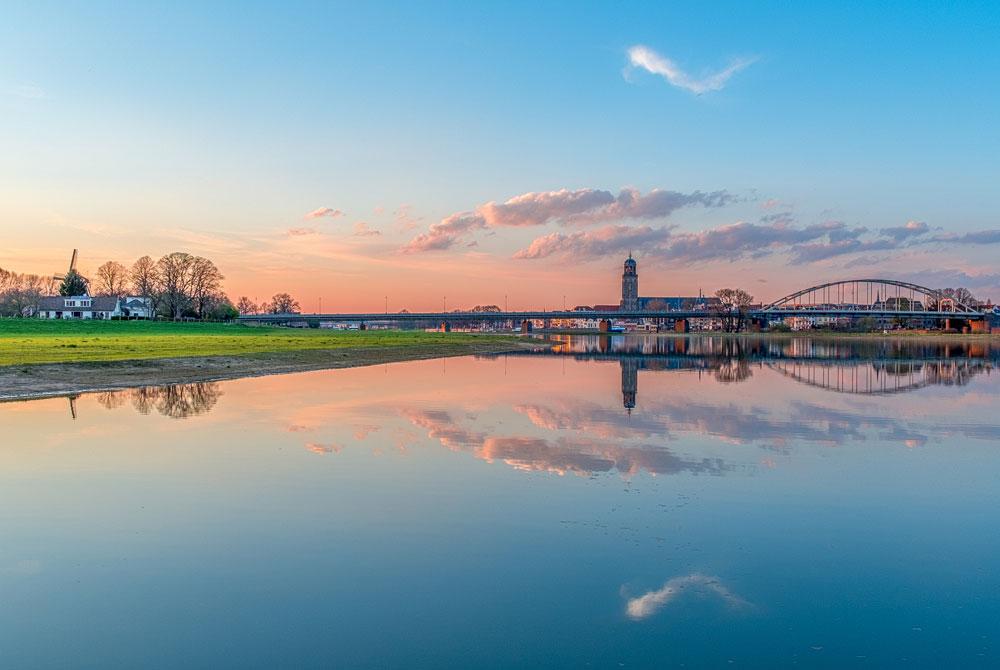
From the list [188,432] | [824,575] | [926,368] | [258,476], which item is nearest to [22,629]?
[258,476]

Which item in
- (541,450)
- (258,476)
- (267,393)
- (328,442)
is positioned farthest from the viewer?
(267,393)

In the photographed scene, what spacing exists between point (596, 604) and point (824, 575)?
347 centimetres

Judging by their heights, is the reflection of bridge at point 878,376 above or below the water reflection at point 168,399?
below

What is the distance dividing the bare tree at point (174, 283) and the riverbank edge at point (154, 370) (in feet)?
288

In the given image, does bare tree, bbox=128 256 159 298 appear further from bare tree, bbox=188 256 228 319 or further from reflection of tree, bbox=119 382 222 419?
reflection of tree, bbox=119 382 222 419

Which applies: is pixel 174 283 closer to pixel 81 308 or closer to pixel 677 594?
pixel 81 308

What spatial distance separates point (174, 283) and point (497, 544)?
146186 millimetres

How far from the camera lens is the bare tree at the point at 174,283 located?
139500 millimetres

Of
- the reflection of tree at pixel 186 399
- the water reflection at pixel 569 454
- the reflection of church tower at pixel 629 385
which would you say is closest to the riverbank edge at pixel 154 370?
the reflection of tree at pixel 186 399

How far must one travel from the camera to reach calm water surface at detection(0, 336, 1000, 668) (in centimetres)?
790

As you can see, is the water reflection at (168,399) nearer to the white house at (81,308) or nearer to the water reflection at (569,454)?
the water reflection at (569,454)

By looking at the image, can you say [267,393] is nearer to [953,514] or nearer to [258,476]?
[258,476]

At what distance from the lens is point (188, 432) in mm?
21844

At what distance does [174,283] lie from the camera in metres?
141
